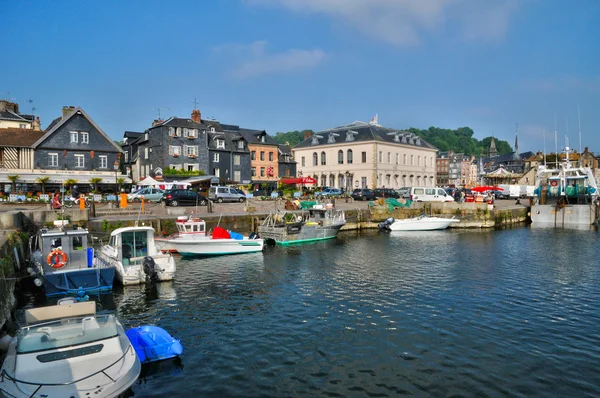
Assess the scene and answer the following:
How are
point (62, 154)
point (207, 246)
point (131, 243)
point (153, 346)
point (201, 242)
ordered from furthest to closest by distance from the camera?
point (62, 154) < point (207, 246) < point (201, 242) < point (131, 243) < point (153, 346)

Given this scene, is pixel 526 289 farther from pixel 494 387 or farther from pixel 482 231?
pixel 482 231

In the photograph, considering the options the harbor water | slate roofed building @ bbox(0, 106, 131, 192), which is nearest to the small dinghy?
the harbor water

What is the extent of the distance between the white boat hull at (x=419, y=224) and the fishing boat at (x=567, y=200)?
12.5 meters

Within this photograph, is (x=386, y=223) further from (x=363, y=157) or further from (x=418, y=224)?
(x=363, y=157)

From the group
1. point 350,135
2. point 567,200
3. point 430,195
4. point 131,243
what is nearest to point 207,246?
point 131,243

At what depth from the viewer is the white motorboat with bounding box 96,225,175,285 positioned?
19156 mm

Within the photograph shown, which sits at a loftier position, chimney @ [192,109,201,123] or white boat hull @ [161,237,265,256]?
chimney @ [192,109,201,123]

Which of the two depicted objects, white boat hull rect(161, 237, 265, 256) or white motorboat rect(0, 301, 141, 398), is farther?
white boat hull rect(161, 237, 265, 256)

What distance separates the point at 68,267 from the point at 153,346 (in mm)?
9556

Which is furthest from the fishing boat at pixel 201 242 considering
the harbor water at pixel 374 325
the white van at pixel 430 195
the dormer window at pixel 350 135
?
the dormer window at pixel 350 135

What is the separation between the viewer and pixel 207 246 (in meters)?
26.3

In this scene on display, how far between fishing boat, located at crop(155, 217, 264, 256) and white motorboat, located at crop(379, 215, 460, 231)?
16.9m

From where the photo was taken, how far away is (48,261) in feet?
59.3

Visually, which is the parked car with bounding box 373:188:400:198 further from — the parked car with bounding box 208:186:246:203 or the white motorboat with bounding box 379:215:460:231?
the parked car with bounding box 208:186:246:203
